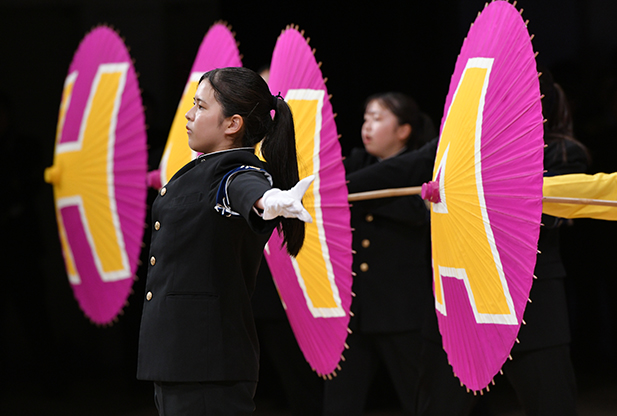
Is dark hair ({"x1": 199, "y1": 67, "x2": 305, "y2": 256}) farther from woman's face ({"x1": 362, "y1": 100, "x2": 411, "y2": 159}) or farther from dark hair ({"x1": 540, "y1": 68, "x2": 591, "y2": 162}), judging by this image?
woman's face ({"x1": 362, "y1": 100, "x2": 411, "y2": 159})

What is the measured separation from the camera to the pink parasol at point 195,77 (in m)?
2.50

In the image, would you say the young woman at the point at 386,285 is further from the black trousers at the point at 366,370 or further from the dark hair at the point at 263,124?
the dark hair at the point at 263,124

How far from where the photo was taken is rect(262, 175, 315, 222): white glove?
48.9 inches

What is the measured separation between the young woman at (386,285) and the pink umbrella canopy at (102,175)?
81 centimetres

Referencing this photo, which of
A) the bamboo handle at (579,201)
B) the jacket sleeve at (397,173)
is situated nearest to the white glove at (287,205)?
the bamboo handle at (579,201)

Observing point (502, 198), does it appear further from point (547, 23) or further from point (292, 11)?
point (292, 11)

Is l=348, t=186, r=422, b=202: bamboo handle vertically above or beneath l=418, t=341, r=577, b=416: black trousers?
above

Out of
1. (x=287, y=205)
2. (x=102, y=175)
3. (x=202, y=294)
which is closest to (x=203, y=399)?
(x=202, y=294)

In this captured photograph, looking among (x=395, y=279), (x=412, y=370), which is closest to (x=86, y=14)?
(x=395, y=279)

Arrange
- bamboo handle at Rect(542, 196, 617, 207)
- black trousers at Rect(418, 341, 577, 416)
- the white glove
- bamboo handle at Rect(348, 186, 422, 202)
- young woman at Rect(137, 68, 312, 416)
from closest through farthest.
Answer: the white glove → young woman at Rect(137, 68, 312, 416) → bamboo handle at Rect(542, 196, 617, 207) → black trousers at Rect(418, 341, 577, 416) → bamboo handle at Rect(348, 186, 422, 202)

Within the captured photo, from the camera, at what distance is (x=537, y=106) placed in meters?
1.67

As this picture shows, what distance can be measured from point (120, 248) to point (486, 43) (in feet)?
5.14

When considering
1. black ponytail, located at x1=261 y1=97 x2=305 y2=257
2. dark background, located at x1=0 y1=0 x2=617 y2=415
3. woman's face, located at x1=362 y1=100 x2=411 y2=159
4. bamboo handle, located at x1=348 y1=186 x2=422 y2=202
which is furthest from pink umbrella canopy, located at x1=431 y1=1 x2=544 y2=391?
dark background, located at x1=0 y1=0 x2=617 y2=415

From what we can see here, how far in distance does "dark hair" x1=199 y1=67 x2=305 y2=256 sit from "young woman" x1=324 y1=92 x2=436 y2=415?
33.4 inches
